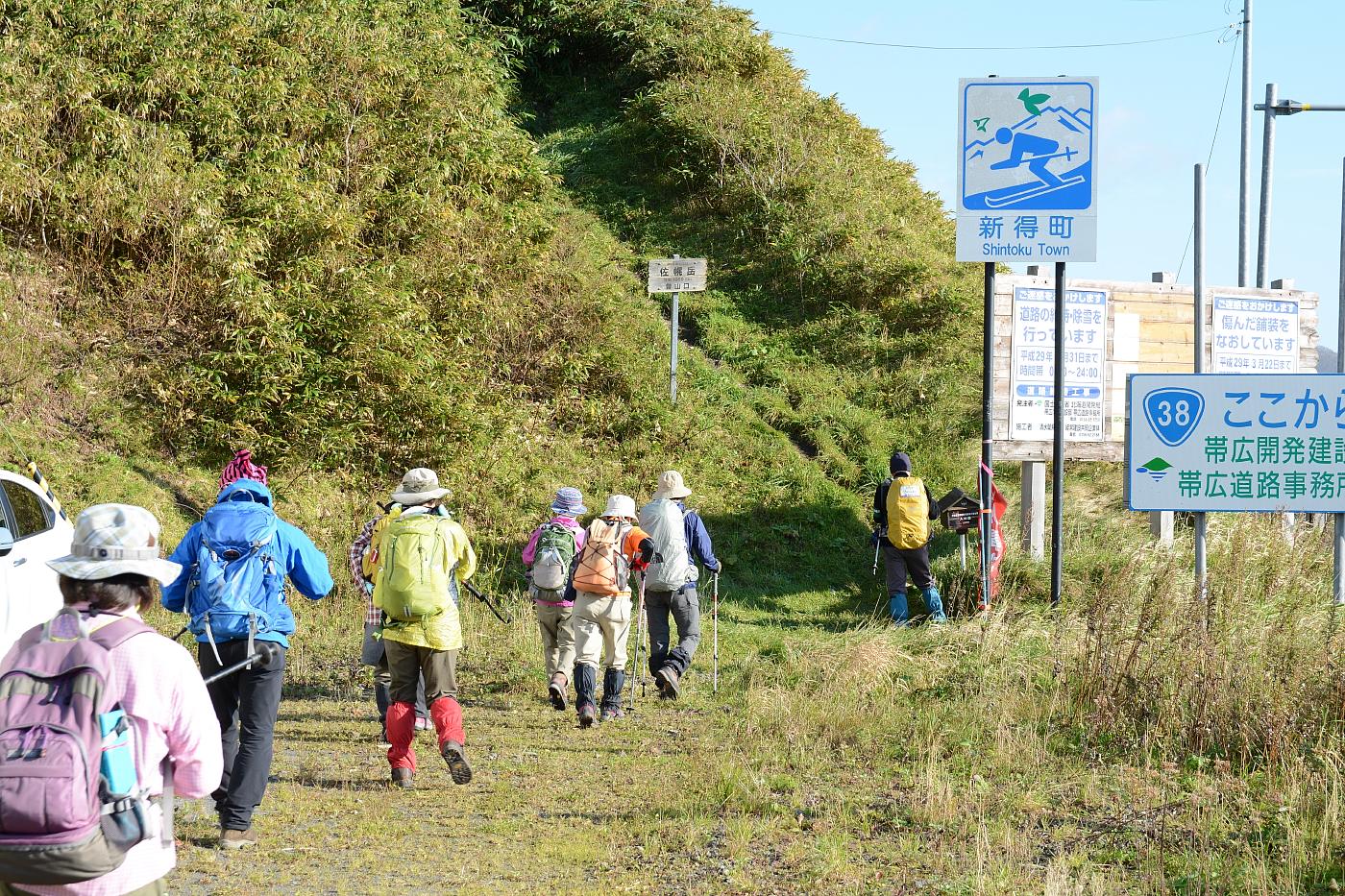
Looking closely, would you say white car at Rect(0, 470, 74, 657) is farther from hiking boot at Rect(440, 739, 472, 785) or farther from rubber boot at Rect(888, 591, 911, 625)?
rubber boot at Rect(888, 591, 911, 625)

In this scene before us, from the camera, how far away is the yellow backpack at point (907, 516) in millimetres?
11852

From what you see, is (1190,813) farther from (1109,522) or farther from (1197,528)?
(1109,522)

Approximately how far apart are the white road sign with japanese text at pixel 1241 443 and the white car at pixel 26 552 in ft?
26.1

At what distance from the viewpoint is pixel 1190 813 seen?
5844 mm

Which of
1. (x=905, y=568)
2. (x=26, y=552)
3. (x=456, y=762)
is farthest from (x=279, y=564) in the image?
(x=905, y=568)

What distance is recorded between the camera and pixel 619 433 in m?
15.6

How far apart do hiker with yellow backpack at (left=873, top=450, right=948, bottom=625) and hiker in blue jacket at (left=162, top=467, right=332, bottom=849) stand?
724 cm

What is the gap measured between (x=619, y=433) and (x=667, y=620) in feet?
20.0

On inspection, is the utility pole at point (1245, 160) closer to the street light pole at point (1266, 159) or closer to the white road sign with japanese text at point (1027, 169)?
the street light pole at point (1266, 159)

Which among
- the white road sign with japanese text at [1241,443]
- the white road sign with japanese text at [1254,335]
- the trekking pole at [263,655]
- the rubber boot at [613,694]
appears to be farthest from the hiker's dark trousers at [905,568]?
the trekking pole at [263,655]

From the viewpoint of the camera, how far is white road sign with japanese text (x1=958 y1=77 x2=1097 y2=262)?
10.9 m

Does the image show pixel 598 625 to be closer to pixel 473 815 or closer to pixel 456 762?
pixel 456 762

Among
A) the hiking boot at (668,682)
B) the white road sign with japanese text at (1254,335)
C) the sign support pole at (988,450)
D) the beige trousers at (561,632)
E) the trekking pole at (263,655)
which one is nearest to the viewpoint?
the trekking pole at (263,655)

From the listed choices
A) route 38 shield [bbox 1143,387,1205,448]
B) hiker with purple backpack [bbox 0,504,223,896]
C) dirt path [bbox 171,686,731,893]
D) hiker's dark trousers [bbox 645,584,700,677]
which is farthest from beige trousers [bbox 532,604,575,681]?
hiker with purple backpack [bbox 0,504,223,896]
